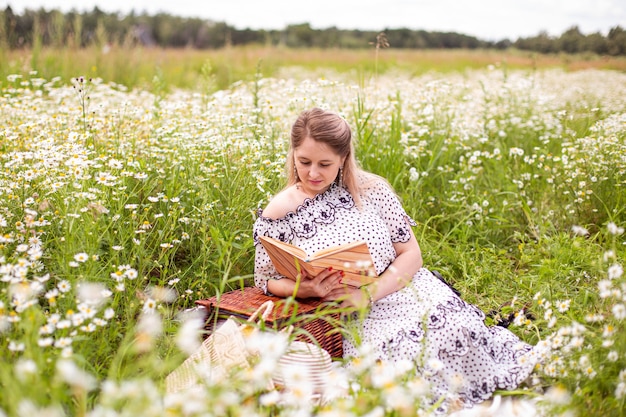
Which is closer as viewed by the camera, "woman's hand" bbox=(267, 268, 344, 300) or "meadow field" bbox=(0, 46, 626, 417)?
"meadow field" bbox=(0, 46, 626, 417)

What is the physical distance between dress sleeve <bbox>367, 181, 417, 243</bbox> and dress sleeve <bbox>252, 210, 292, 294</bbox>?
51 centimetres

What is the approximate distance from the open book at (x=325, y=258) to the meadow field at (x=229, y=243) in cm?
23

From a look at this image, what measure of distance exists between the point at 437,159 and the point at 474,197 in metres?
0.59

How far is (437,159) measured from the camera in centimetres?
505

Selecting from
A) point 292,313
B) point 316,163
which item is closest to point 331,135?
point 316,163

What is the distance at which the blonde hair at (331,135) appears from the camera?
9.55ft

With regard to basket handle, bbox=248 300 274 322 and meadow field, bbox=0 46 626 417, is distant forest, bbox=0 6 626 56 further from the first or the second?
basket handle, bbox=248 300 274 322

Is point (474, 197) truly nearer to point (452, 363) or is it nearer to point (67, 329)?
point (452, 363)

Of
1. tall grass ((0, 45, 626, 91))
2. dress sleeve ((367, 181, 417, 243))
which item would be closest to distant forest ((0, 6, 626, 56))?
tall grass ((0, 45, 626, 91))

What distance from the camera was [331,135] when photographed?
2912 millimetres

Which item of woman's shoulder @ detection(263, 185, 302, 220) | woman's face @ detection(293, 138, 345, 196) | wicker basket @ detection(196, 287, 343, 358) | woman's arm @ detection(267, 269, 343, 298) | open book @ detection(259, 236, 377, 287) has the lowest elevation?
wicker basket @ detection(196, 287, 343, 358)

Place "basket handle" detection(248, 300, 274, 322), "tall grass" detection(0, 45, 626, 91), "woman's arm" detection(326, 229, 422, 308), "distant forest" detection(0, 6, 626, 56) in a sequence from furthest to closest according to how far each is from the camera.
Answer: "distant forest" detection(0, 6, 626, 56) → "tall grass" detection(0, 45, 626, 91) → "woman's arm" detection(326, 229, 422, 308) → "basket handle" detection(248, 300, 274, 322)

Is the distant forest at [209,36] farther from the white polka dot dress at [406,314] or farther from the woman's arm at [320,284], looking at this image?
the woman's arm at [320,284]

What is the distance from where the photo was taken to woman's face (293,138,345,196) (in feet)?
9.57
